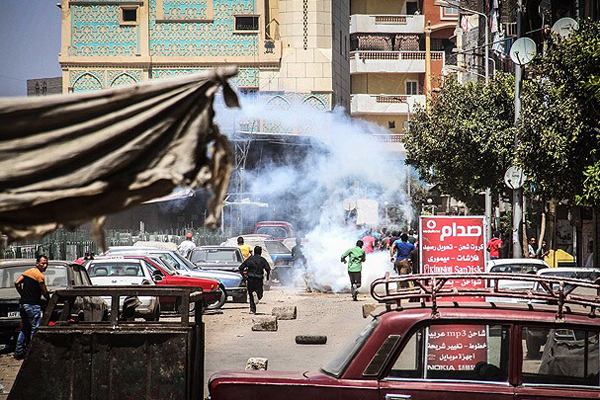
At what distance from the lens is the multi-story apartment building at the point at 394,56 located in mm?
77750

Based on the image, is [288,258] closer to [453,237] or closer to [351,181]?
[453,237]

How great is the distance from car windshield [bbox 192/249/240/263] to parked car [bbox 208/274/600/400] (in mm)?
21661

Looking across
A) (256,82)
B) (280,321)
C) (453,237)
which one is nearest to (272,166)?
(256,82)

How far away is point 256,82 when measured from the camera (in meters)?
58.3

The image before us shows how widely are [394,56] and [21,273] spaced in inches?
2511

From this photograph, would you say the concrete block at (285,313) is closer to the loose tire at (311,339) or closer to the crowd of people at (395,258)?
the crowd of people at (395,258)

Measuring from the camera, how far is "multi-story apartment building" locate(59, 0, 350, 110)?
5831 centimetres

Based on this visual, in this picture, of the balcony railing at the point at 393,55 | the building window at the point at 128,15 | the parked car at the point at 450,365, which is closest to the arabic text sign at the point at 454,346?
the parked car at the point at 450,365

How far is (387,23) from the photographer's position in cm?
7925

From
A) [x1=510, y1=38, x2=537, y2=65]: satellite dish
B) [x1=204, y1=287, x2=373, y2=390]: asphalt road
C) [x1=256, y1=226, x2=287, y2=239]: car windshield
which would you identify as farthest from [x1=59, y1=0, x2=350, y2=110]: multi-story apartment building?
[x1=510, y1=38, x2=537, y2=65]: satellite dish

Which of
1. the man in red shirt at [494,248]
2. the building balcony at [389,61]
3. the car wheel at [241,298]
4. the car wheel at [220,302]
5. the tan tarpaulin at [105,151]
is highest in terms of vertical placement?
the building balcony at [389,61]

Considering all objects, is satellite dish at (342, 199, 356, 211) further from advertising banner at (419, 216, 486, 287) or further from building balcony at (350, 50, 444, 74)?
advertising banner at (419, 216, 486, 287)

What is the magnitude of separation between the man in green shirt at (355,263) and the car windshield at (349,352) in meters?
20.4

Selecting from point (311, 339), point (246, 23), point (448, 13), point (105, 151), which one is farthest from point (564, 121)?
point (448, 13)
